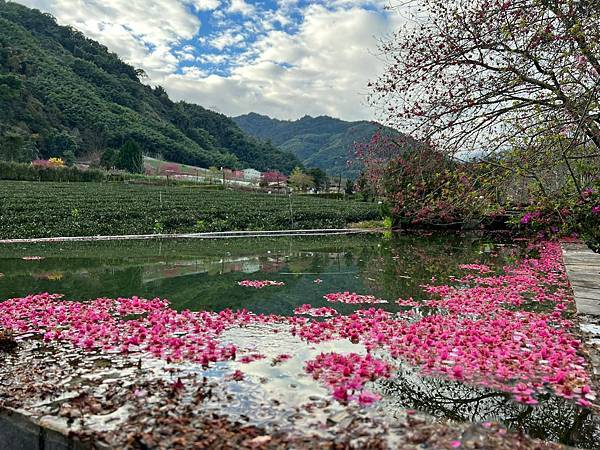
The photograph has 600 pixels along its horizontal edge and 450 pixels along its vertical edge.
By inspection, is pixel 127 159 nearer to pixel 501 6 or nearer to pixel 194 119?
pixel 194 119

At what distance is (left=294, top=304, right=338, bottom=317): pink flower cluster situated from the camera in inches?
207

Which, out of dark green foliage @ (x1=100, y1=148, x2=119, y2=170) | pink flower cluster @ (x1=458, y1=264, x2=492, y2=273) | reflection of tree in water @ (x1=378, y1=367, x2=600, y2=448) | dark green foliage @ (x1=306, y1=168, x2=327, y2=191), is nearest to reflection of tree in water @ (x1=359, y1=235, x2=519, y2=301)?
pink flower cluster @ (x1=458, y1=264, x2=492, y2=273)

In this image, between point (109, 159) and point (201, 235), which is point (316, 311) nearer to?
point (201, 235)

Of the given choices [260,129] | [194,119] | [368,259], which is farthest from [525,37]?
[260,129]

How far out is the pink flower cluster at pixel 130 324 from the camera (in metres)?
3.84

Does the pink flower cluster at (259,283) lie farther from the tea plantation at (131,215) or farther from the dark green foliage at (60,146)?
the dark green foliage at (60,146)

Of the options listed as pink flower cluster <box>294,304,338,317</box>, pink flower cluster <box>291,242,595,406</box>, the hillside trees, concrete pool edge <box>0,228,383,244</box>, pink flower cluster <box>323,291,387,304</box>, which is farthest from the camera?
the hillside trees

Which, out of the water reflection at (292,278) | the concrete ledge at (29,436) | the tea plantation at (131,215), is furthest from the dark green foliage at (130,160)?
the concrete ledge at (29,436)

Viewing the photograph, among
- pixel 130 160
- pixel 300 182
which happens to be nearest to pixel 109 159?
pixel 130 160

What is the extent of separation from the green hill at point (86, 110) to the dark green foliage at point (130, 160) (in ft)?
29.9

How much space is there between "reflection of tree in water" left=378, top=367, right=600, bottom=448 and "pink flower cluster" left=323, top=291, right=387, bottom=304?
2733 mm

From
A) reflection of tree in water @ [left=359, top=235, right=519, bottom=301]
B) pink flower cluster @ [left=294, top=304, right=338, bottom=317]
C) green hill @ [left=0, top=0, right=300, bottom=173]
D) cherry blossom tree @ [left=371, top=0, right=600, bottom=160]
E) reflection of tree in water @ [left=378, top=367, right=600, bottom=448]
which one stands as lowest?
reflection of tree in water @ [left=359, top=235, right=519, bottom=301]

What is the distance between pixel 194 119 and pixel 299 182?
152ft

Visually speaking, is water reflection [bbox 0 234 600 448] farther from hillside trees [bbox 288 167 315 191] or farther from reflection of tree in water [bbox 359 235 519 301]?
hillside trees [bbox 288 167 315 191]
